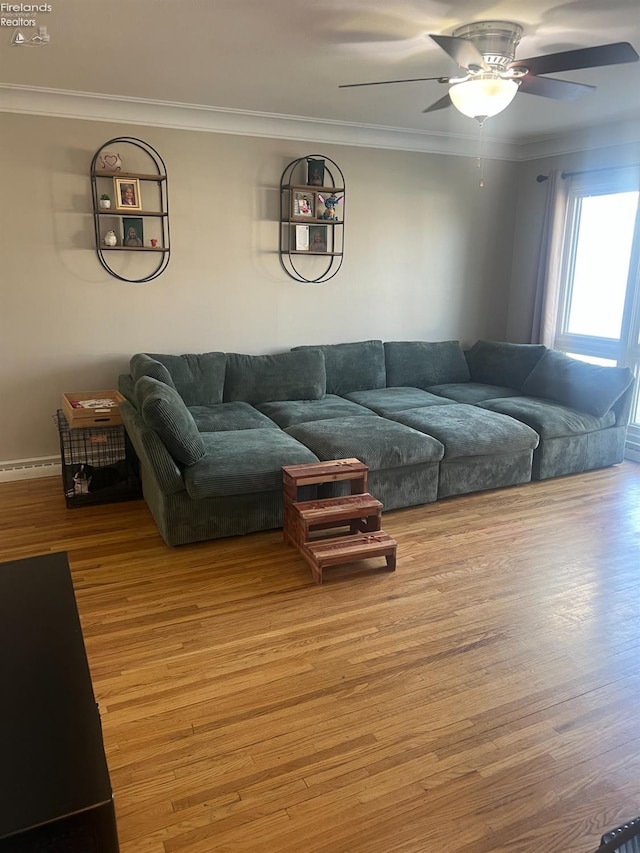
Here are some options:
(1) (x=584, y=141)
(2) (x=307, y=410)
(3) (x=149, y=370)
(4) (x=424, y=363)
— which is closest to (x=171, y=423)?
(3) (x=149, y=370)

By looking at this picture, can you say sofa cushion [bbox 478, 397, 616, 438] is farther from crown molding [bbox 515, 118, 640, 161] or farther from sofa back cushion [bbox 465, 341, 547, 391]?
crown molding [bbox 515, 118, 640, 161]

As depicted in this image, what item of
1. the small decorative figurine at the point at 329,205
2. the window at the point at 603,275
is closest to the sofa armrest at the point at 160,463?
the small decorative figurine at the point at 329,205

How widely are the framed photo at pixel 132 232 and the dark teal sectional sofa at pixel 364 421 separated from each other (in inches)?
31.7

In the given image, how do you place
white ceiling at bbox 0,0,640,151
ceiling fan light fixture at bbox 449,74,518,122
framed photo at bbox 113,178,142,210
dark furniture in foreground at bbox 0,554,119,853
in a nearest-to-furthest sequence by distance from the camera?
dark furniture in foreground at bbox 0,554,119,853 < white ceiling at bbox 0,0,640,151 < ceiling fan light fixture at bbox 449,74,518,122 < framed photo at bbox 113,178,142,210

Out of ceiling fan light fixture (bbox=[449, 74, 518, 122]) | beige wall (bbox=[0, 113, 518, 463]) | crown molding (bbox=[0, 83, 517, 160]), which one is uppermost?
crown molding (bbox=[0, 83, 517, 160])

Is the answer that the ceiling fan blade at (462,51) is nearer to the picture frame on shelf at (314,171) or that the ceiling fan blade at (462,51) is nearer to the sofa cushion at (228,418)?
the picture frame on shelf at (314,171)

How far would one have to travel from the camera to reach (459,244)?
18.7 ft

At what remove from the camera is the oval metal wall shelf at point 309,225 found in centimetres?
476

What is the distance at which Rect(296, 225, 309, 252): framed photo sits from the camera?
4859mm

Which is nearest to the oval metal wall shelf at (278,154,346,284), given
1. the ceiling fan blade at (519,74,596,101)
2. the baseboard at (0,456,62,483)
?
the ceiling fan blade at (519,74,596,101)

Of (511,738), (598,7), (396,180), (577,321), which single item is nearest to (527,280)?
(577,321)

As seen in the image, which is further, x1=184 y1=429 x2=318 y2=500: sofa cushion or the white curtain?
the white curtain

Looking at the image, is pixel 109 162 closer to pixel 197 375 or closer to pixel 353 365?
pixel 197 375

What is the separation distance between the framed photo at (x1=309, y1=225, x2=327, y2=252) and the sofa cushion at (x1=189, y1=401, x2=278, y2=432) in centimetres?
145
